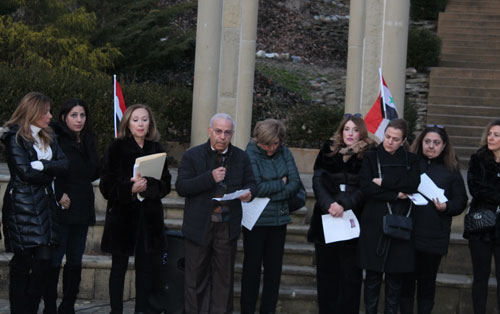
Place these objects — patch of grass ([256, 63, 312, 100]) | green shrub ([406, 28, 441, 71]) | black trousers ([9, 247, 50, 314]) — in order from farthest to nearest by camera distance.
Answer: patch of grass ([256, 63, 312, 100]) < green shrub ([406, 28, 441, 71]) < black trousers ([9, 247, 50, 314])

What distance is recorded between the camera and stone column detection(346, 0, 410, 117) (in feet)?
33.4

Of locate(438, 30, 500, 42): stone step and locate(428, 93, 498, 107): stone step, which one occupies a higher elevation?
locate(438, 30, 500, 42): stone step

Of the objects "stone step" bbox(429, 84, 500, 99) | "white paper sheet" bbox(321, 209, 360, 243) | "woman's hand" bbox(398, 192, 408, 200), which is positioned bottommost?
"white paper sheet" bbox(321, 209, 360, 243)

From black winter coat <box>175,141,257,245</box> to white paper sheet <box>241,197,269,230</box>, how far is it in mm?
209

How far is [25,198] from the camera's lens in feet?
19.6

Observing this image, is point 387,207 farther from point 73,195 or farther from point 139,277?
point 73,195

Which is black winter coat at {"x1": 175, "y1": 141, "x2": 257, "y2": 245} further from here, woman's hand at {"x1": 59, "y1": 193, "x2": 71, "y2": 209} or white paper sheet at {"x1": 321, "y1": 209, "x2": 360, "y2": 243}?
woman's hand at {"x1": 59, "y1": 193, "x2": 71, "y2": 209}

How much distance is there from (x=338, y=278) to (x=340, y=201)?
77cm

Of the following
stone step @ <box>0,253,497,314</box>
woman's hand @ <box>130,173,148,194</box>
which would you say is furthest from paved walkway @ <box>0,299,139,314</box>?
woman's hand @ <box>130,173,148,194</box>

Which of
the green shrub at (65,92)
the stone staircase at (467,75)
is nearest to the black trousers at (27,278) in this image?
the green shrub at (65,92)

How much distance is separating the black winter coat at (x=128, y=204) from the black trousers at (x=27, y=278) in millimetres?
608

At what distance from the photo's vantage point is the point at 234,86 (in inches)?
421

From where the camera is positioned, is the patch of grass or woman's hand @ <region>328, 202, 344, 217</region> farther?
the patch of grass

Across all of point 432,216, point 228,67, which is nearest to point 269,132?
point 432,216
